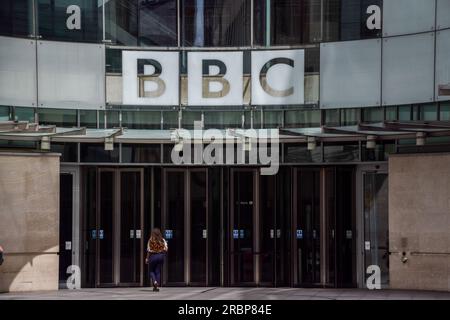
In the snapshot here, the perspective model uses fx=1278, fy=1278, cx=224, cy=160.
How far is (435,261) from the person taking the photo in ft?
96.3

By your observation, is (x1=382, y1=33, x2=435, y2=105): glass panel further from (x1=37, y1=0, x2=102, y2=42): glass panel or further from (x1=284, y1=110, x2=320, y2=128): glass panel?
(x1=37, y1=0, x2=102, y2=42): glass panel

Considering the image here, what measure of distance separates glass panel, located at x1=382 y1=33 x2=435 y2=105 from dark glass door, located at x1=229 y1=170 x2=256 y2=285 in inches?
163

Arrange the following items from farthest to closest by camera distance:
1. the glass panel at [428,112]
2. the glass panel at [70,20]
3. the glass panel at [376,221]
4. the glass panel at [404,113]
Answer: the glass panel at [376,221], the glass panel at [70,20], the glass panel at [404,113], the glass panel at [428,112]

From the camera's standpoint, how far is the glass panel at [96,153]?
31484mm

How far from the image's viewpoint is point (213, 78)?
104 ft

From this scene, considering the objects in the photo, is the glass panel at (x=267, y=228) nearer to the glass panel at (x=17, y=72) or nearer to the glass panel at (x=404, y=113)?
the glass panel at (x=404, y=113)

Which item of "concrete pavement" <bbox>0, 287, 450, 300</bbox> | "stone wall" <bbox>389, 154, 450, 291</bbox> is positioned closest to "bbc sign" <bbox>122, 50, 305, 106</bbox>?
"stone wall" <bbox>389, 154, 450, 291</bbox>

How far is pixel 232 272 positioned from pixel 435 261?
5.29m

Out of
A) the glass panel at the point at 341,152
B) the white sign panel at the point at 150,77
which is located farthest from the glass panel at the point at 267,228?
the white sign panel at the point at 150,77

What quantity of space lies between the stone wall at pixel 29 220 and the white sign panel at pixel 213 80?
3866 millimetres

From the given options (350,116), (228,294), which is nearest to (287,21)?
(350,116)

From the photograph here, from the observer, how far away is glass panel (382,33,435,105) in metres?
29.6
